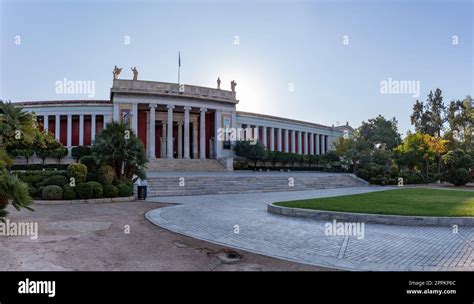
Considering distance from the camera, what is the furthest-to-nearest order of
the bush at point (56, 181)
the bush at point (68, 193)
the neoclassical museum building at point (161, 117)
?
1. the neoclassical museum building at point (161, 117)
2. the bush at point (56, 181)
3. the bush at point (68, 193)

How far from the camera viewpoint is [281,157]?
48625mm

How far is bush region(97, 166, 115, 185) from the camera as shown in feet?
53.7

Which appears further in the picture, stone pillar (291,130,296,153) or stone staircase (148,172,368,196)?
stone pillar (291,130,296,153)

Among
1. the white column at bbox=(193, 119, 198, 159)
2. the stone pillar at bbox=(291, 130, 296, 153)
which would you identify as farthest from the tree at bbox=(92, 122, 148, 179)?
the stone pillar at bbox=(291, 130, 296, 153)

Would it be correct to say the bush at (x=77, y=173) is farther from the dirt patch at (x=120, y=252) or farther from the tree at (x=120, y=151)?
the dirt patch at (x=120, y=252)

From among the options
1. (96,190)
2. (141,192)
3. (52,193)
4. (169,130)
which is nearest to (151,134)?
(169,130)

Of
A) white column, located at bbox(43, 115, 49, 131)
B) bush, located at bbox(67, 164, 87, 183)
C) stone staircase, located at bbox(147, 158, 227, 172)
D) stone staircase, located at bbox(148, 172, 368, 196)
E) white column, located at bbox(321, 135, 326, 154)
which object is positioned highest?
white column, located at bbox(43, 115, 49, 131)

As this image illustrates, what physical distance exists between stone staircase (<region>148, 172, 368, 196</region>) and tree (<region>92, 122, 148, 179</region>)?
191 cm

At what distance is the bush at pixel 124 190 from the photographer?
1614cm

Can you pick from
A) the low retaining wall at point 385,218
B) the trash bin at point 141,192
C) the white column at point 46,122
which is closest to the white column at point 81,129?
the white column at point 46,122

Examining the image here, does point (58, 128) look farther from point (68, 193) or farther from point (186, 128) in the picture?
point (68, 193)

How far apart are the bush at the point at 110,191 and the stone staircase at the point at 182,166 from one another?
706 inches

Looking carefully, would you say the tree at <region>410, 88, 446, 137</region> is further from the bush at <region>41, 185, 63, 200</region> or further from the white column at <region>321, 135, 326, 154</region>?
the bush at <region>41, 185, 63, 200</region>
